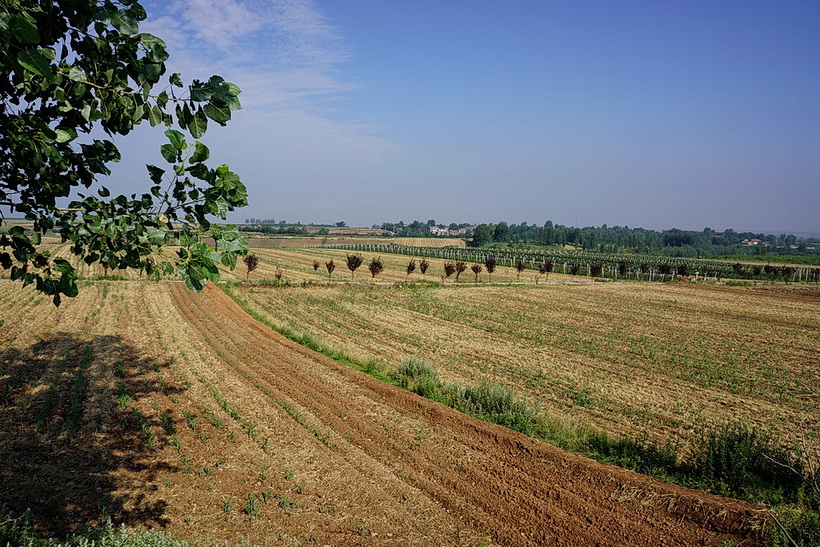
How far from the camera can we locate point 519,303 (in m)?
33.4

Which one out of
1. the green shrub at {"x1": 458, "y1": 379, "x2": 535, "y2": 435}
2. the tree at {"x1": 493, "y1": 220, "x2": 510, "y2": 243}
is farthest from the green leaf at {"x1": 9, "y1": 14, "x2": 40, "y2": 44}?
the tree at {"x1": 493, "y1": 220, "x2": 510, "y2": 243}

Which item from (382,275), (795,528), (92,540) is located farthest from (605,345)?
(382,275)

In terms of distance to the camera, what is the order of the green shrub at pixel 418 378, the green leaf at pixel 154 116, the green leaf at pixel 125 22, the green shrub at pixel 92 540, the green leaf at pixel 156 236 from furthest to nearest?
the green shrub at pixel 418 378 → the green shrub at pixel 92 540 → the green leaf at pixel 156 236 → the green leaf at pixel 154 116 → the green leaf at pixel 125 22

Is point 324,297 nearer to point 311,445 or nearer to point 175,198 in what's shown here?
point 311,445

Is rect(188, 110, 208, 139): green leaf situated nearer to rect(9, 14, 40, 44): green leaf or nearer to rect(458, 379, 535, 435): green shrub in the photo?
rect(9, 14, 40, 44): green leaf

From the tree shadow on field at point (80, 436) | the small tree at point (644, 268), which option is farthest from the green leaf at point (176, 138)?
the small tree at point (644, 268)

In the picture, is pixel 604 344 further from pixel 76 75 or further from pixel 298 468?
pixel 76 75

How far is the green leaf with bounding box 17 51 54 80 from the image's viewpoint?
2049mm

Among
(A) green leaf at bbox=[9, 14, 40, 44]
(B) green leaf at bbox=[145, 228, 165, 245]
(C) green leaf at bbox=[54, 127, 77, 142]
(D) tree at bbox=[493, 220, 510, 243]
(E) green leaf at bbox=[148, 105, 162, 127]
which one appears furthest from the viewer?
(D) tree at bbox=[493, 220, 510, 243]

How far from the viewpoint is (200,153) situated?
279 centimetres

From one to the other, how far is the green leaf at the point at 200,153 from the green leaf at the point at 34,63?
0.77m

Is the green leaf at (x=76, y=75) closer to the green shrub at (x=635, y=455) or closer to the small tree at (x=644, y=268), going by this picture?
the green shrub at (x=635, y=455)

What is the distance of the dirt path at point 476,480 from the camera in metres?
6.36

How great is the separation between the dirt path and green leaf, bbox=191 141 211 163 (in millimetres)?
5371
